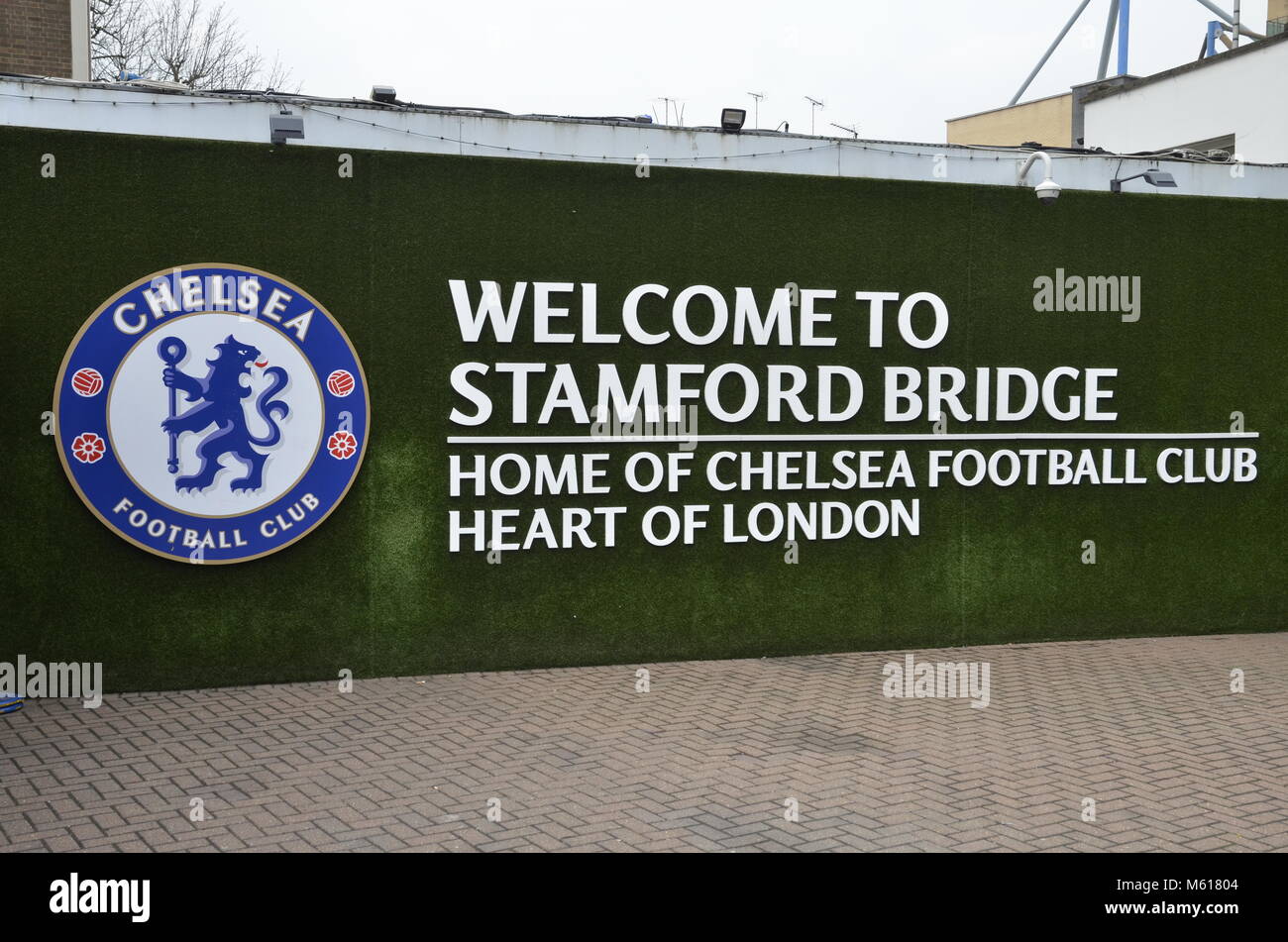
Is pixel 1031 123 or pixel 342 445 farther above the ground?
pixel 1031 123

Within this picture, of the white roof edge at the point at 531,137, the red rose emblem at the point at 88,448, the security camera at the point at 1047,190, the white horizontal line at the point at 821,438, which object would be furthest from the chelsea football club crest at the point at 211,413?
the security camera at the point at 1047,190

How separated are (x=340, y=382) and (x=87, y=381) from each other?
1.40 metres

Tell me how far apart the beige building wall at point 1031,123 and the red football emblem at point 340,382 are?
18.6m

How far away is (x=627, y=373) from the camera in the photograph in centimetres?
810

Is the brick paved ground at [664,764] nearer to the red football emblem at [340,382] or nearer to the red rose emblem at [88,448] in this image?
the red rose emblem at [88,448]

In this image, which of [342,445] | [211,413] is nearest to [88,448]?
[211,413]

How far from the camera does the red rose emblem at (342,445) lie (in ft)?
24.8

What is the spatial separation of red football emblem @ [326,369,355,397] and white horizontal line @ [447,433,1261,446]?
67 centimetres

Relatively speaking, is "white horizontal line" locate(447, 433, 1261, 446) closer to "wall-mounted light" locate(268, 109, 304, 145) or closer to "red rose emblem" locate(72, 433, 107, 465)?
"red rose emblem" locate(72, 433, 107, 465)

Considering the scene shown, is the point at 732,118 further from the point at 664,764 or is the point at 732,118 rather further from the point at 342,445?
the point at 664,764
